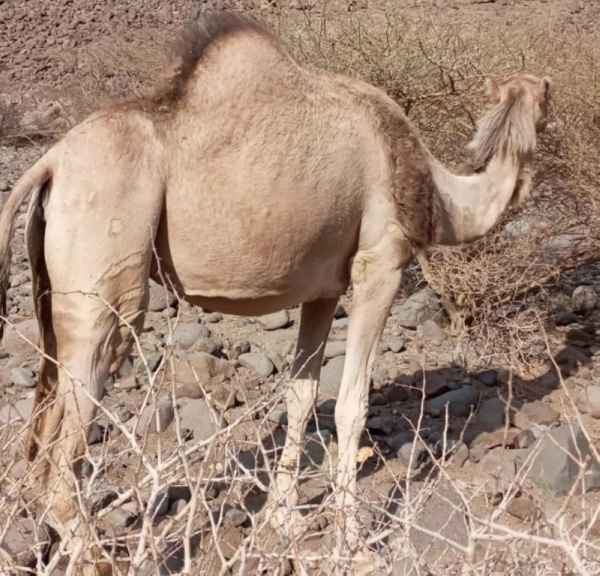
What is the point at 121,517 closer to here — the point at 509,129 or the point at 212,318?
the point at 509,129

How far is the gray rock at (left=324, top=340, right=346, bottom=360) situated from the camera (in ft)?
A: 22.2

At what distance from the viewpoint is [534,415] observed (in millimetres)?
5953

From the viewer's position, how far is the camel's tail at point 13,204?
12.5 ft

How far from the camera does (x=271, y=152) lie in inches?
163

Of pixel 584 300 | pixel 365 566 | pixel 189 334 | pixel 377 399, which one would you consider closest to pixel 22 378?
pixel 189 334

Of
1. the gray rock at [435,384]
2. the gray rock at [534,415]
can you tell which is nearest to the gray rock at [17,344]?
the gray rock at [435,384]

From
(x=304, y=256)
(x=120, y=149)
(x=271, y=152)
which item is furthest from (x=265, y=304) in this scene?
(x=120, y=149)

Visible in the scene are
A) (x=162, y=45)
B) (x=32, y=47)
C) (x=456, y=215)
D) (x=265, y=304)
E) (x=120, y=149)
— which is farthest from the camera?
(x=32, y=47)

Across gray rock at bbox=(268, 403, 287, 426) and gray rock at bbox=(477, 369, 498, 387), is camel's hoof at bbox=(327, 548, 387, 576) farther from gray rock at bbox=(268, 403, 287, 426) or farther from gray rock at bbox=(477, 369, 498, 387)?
gray rock at bbox=(477, 369, 498, 387)

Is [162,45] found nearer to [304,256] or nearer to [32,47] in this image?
[304,256]

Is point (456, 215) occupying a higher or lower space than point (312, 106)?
lower

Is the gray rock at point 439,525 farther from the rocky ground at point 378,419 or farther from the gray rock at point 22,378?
the gray rock at point 22,378

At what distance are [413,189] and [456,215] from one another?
0.55 m

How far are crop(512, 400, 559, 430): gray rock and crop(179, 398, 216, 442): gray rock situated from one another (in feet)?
6.10
